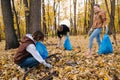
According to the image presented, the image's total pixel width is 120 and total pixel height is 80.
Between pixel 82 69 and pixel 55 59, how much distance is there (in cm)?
170

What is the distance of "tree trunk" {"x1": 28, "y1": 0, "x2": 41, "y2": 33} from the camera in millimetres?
12172

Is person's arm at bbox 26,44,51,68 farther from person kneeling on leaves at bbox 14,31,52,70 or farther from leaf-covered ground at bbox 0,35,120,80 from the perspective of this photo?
leaf-covered ground at bbox 0,35,120,80

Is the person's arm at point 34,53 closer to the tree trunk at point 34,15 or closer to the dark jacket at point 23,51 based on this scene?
the dark jacket at point 23,51

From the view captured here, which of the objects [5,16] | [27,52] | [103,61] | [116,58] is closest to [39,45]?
[27,52]

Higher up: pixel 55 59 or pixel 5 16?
pixel 5 16

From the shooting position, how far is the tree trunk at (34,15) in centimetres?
1217

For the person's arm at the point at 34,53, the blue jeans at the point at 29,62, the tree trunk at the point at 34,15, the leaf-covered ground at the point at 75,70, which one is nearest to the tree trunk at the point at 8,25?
the tree trunk at the point at 34,15

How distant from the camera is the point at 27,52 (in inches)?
291

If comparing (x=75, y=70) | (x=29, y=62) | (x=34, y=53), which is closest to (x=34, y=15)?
(x=29, y=62)

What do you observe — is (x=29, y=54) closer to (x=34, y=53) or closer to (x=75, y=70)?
(x=34, y=53)

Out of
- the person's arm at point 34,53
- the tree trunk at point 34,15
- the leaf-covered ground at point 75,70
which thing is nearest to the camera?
the leaf-covered ground at point 75,70

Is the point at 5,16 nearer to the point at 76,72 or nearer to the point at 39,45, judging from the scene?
the point at 39,45

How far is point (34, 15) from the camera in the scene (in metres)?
12.3

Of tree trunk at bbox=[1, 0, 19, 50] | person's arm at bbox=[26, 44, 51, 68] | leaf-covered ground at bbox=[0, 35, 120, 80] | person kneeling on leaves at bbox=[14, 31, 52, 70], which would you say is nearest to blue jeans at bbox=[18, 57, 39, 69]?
person kneeling on leaves at bbox=[14, 31, 52, 70]
